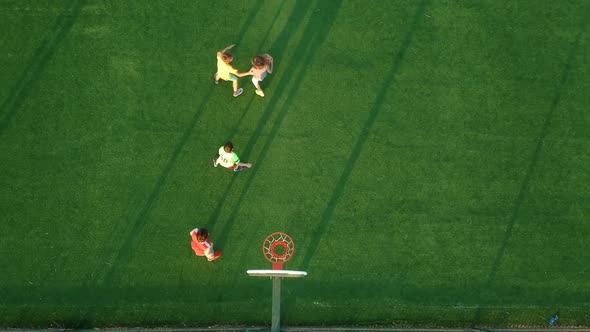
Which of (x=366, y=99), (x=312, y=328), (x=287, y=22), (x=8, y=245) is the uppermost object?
(x=287, y=22)

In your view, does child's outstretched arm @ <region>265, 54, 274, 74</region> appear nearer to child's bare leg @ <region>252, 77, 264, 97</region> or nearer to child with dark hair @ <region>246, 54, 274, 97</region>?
child with dark hair @ <region>246, 54, 274, 97</region>

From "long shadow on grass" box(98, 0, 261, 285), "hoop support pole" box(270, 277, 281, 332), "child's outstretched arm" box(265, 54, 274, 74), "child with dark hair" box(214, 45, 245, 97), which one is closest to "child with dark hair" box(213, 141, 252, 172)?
"long shadow on grass" box(98, 0, 261, 285)

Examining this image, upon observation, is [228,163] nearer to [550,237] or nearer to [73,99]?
[73,99]

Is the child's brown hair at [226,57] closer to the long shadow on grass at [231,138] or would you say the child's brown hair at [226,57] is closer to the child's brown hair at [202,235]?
the long shadow on grass at [231,138]

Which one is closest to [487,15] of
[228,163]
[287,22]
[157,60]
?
[287,22]

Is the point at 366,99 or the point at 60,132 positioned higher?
the point at 366,99

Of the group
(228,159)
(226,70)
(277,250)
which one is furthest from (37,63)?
(277,250)

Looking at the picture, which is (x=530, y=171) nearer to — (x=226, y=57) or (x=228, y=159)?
(x=228, y=159)
